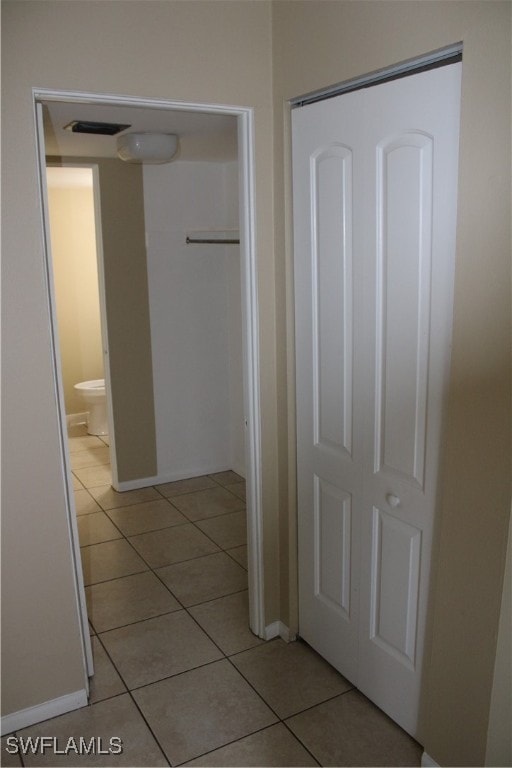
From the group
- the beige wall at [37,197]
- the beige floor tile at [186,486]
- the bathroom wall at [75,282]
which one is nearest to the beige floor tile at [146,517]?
the beige floor tile at [186,486]

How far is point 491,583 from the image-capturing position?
174 cm

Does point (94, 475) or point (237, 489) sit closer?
point (237, 489)

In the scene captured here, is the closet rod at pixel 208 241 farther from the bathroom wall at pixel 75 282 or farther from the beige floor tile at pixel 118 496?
the beige floor tile at pixel 118 496

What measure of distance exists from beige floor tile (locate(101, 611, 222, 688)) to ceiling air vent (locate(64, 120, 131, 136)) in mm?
2310

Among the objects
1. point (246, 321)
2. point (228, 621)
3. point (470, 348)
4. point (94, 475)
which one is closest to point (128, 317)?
point (94, 475)

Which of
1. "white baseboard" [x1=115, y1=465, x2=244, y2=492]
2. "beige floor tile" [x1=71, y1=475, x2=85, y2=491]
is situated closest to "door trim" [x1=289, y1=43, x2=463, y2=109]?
"white baseboard" [x1=115, y1=465, x2=244, y2=492]

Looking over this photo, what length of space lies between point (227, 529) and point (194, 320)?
153 centimetres

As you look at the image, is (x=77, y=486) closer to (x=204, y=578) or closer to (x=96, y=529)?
(x=96, y=529)

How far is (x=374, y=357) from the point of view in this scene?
2113mm

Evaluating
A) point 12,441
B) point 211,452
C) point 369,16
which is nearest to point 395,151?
point 369,16

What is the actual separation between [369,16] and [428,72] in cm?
32

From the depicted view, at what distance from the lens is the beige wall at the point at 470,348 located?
1580mm

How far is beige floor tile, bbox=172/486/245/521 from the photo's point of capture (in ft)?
13.5

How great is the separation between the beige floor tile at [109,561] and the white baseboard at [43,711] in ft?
3.04
